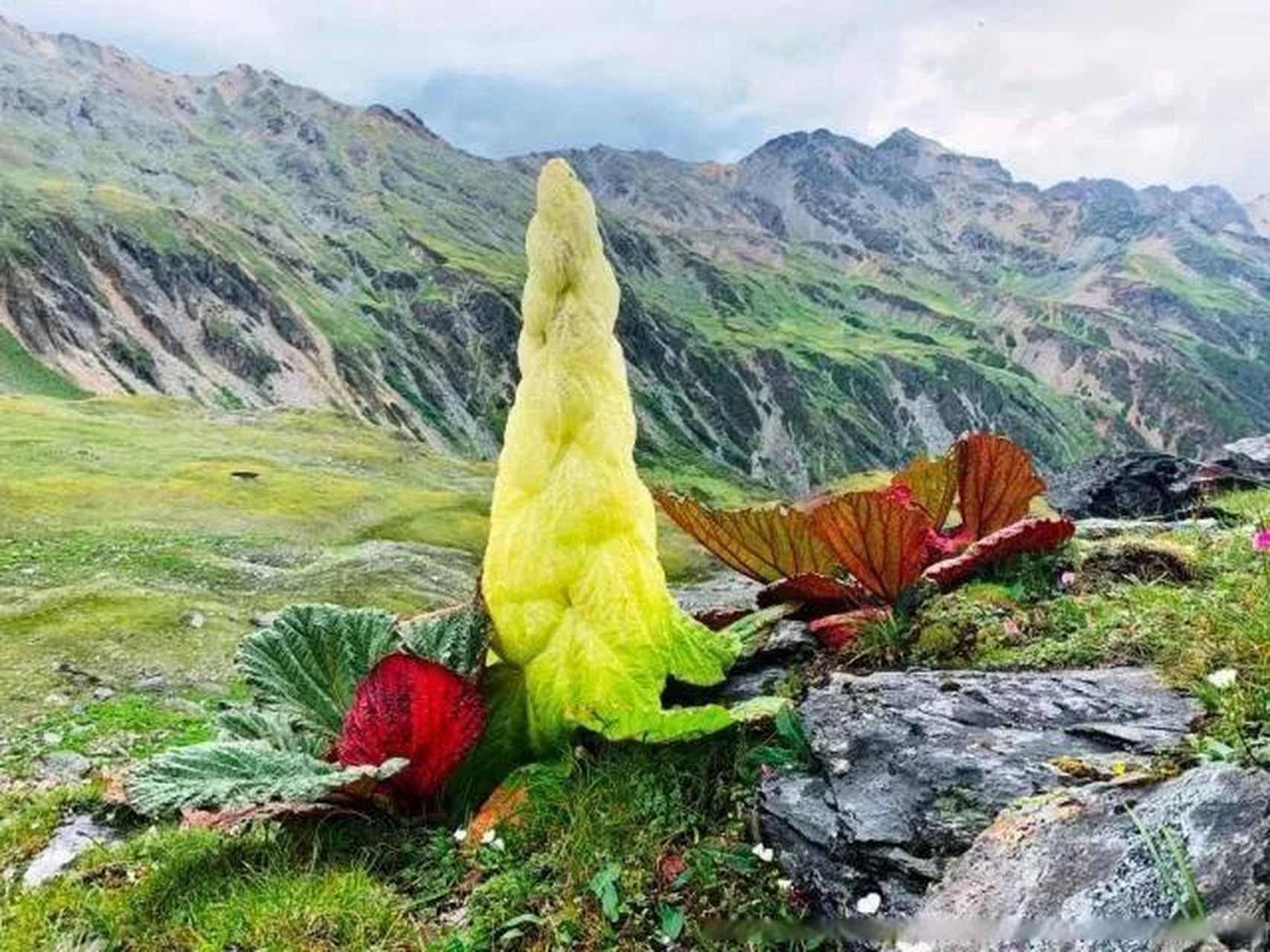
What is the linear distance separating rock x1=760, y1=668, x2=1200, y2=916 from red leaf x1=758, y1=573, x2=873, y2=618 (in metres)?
1.30

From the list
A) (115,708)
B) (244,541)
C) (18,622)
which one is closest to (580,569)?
(115,708)

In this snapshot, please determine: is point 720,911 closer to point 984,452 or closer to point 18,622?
point 984,452

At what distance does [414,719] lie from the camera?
6020 mm

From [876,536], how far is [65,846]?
211 inches

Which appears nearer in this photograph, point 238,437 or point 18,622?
point 18,622

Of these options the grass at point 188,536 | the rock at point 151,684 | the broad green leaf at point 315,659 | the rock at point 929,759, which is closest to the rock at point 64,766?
the grass at point 188,536

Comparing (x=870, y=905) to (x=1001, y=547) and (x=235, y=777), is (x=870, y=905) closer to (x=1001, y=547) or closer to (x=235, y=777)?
(x=235, y=777)

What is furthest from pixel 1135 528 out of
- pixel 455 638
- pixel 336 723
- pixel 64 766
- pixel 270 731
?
pixel 64 766

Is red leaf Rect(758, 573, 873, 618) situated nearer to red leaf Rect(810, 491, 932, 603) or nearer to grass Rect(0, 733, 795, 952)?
red leaf Rect(810, 491, 932, 603)

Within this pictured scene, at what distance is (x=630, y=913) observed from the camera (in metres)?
5.10

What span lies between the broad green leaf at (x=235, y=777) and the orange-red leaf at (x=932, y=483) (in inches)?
167

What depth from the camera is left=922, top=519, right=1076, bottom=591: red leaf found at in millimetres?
7156

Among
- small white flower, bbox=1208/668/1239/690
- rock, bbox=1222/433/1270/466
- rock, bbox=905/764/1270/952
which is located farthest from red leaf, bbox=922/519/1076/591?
rock, bbox=1222/433/1270/466

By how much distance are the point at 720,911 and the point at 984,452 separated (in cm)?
407
